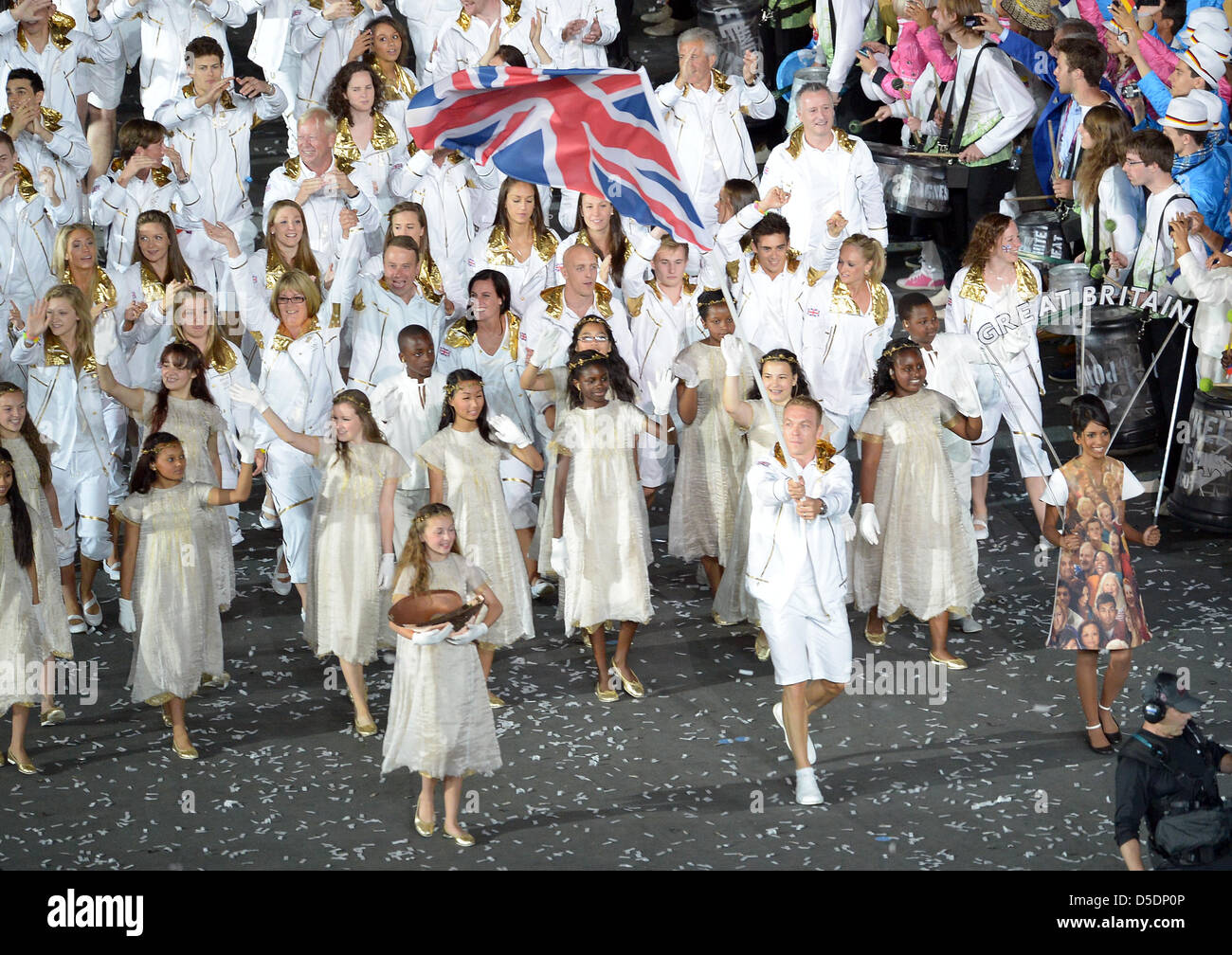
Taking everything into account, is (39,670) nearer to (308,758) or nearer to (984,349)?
(308,758)

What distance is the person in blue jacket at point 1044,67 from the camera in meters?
12.1

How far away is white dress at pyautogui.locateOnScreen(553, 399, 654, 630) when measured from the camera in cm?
877

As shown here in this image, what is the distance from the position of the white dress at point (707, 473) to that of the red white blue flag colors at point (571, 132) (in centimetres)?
126

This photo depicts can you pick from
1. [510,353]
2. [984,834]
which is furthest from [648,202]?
[984,834]

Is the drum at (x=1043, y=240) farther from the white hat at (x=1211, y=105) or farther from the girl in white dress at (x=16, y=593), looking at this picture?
the girl in white dress at (x=16, y=593)

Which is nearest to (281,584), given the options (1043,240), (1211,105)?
(1043,240)

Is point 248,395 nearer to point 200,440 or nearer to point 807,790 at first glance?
point 200,440

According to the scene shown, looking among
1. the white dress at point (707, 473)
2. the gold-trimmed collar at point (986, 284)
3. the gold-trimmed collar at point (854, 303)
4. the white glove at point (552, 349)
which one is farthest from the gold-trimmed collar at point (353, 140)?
the gold-trimmed collar at point (986, 284)

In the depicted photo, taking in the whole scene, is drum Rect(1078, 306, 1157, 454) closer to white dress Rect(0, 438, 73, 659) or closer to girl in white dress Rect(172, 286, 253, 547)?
girl in white dress Rect(172, 286, 253, 547)

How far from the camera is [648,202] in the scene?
833 centimetres

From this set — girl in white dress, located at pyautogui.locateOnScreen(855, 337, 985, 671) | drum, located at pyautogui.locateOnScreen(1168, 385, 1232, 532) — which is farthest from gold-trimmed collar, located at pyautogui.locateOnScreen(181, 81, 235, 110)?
drum, located at pyautogui.locateOnScreen(1168, 385, 1232, 532)

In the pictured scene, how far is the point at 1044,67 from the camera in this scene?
12.8 meters

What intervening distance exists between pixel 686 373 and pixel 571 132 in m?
1.48

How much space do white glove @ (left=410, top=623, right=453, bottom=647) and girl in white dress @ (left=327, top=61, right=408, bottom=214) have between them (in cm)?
435
